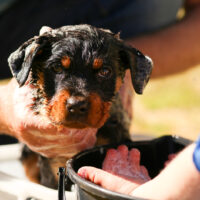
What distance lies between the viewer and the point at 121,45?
7.14 ft

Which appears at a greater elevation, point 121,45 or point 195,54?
point 121,45

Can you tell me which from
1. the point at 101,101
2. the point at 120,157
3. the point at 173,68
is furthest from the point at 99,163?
the point at 173,68

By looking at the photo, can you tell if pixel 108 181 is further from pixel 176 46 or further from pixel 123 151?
pixel 176 46

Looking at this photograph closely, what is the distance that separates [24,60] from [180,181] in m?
0.95

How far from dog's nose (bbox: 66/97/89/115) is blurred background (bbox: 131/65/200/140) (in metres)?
3.14

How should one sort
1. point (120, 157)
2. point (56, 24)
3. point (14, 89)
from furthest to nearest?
point (56, 24) → point (14, 89) → point (120, 157)

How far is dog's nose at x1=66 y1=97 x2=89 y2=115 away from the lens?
5.97 feet

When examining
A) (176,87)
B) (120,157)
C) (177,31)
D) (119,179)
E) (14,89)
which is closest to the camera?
(119,179)

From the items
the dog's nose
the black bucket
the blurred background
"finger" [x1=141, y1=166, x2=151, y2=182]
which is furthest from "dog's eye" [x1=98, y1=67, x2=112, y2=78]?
the blurred background

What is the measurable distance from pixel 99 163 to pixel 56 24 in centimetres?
151

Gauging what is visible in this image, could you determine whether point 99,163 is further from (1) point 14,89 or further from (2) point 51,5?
(2) point 51,5

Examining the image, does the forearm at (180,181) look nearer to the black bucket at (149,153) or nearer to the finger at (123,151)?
the black bucket at (149,153)

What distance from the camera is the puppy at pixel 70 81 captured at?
1916 millimetres

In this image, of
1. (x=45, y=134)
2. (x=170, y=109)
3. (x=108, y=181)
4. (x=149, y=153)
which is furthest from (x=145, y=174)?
(x=170, y=109)
